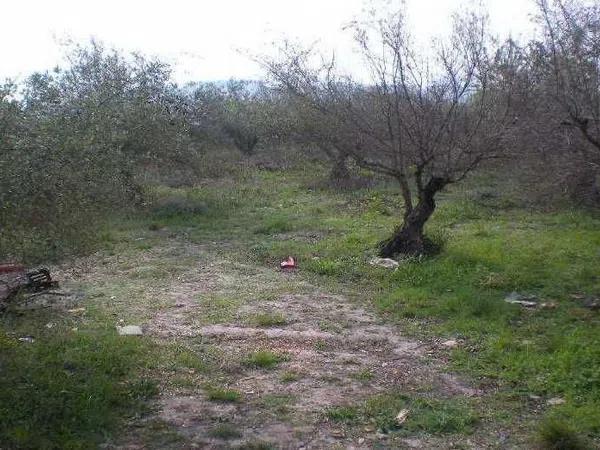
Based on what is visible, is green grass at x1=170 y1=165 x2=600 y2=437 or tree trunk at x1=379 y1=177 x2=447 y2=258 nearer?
green grass at x1=170 y1=165 x2=600 y2=437

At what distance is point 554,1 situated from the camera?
7.78 metres

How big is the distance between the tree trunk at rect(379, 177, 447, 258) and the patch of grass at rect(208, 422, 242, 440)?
19.2ft

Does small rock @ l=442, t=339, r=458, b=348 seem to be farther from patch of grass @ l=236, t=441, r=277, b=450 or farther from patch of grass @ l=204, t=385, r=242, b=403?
patch of grass @ l=236, t=441, r=277, b=450

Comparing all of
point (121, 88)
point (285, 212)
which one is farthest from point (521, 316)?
point (121, 88)

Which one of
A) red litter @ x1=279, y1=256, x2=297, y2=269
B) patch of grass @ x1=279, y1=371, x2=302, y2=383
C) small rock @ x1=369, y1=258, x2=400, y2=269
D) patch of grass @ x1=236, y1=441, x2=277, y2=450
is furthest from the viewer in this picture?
red litter @ x1=279, y1=256, x2=297, y2=269

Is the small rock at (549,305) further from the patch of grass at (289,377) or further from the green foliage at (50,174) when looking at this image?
the green foliage at (50,174)

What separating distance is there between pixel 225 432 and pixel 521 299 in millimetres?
4599

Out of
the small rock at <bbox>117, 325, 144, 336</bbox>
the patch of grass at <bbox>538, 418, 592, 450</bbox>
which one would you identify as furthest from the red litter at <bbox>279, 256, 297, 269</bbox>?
the patch of grass at <bbox>538, 418, 592, 450</bbox>

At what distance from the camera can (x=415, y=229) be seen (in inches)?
404

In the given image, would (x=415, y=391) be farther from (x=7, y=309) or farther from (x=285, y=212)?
(x=285, y=212)

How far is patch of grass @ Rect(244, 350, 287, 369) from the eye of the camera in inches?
239

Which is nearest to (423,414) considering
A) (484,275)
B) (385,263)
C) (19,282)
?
(484,275)

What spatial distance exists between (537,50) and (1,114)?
660cm

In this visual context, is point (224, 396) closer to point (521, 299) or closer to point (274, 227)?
point (521, 299)
